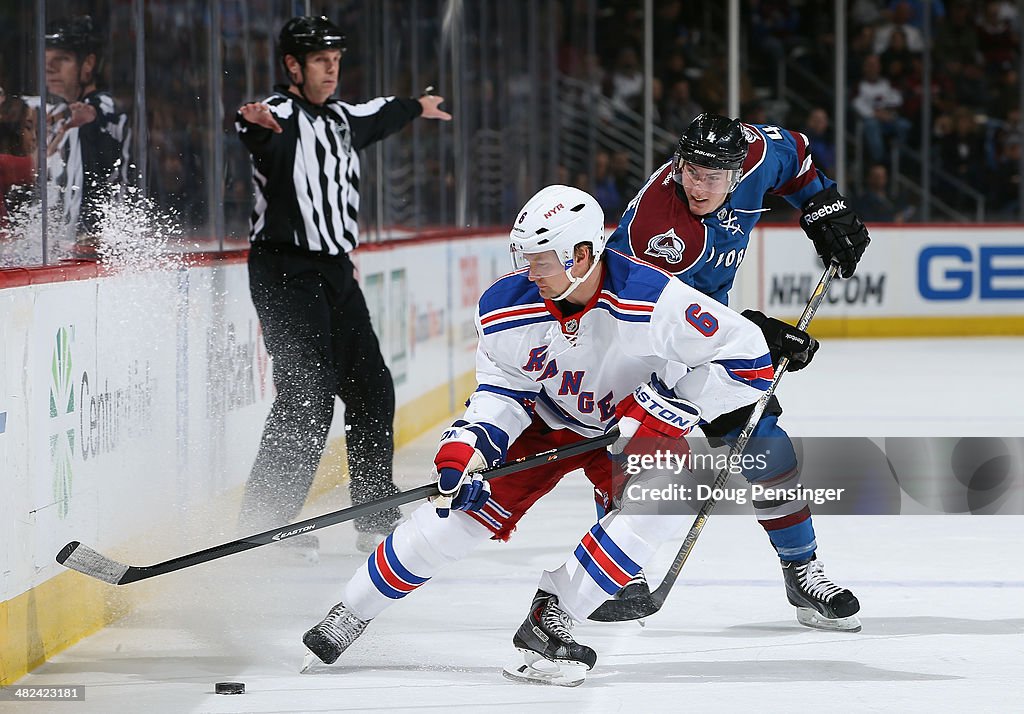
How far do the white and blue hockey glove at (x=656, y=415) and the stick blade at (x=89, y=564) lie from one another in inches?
39.2

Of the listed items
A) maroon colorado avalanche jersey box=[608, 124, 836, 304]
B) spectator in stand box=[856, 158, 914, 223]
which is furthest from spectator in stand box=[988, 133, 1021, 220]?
maroon colorado avalanche jersey box=[608, 124, 836, 304]

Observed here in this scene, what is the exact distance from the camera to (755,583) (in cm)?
399

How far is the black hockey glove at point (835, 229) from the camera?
384cm

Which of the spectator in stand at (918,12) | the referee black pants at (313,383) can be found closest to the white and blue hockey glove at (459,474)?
the referee black pants at (313,383)

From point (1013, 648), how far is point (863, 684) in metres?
0.44

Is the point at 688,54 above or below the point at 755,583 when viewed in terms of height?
above

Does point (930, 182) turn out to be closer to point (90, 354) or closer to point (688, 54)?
point (688, 54)

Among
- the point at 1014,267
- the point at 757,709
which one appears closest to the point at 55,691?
the point at 757,709

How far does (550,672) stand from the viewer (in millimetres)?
3045

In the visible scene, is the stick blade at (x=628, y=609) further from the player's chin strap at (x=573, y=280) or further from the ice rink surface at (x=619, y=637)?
the player's chin strap at (x=573, y=280)

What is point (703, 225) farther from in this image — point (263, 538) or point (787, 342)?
point (263, 538)

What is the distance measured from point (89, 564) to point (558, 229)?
1.10 metres

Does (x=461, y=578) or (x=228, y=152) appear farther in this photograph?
(x=228, y=152)

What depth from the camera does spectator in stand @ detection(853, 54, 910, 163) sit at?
40.0 feet
